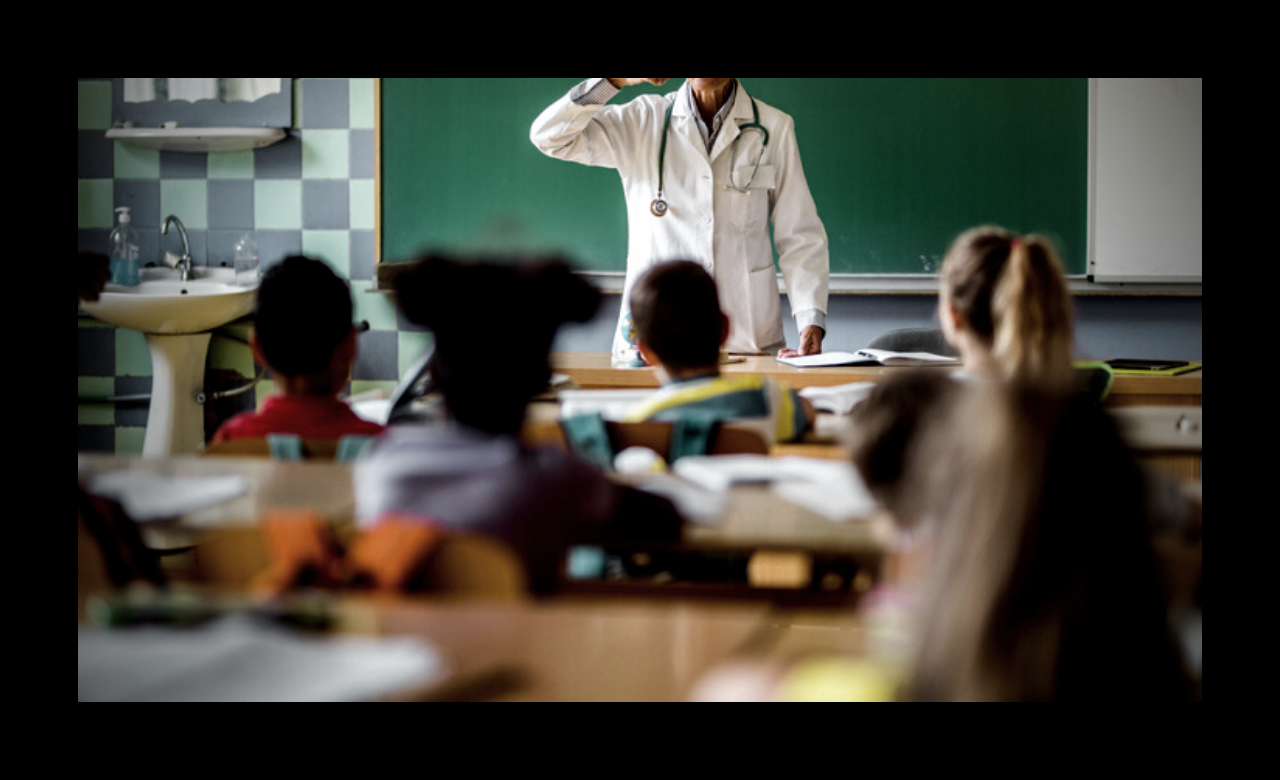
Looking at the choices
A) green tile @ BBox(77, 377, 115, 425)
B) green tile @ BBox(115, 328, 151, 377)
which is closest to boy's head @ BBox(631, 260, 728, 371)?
green tile @ BBox(115, 328, 151, 377)

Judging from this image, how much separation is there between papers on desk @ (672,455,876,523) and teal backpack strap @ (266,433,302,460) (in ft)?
1.78

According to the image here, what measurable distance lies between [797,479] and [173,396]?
8.88 ft

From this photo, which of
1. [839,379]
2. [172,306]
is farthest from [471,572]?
[172,306]

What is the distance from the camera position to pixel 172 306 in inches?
126

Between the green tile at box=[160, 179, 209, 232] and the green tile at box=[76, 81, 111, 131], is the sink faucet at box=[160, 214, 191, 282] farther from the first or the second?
the green tile at box=[76, 81, 111, 131]

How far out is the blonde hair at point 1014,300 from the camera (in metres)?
1.52

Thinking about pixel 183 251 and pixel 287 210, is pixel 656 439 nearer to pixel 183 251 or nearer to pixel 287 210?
pixel 287 210

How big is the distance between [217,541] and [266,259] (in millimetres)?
3072

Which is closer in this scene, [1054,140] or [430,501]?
[430,501]

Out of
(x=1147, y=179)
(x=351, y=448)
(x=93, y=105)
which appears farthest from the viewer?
(x=93, y=105)

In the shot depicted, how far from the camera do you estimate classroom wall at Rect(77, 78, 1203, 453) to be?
367 centimetres
